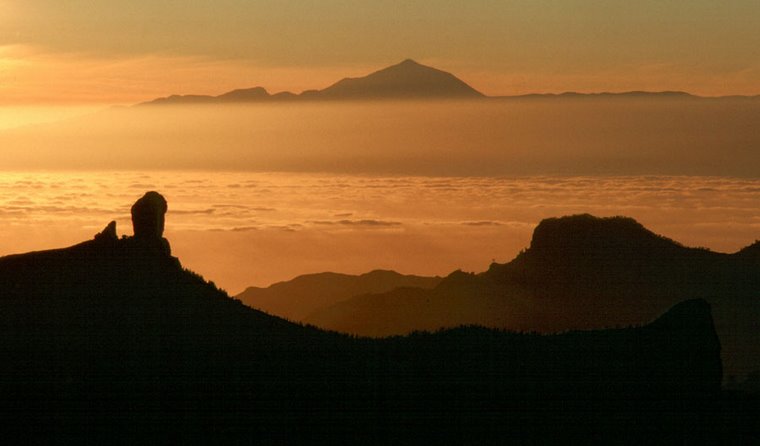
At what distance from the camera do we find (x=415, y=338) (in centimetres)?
8544

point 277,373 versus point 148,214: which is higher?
point 148,214

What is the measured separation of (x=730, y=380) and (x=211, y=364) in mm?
93840

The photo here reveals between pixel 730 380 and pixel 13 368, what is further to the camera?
pixel 730 380

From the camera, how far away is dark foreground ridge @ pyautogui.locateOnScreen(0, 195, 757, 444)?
7600 cm

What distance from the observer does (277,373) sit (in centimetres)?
7981

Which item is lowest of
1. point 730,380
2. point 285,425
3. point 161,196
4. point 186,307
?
point 730,380

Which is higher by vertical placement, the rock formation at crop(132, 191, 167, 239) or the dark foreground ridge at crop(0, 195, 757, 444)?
the rock formation at crop(132, 191, 167, 239)

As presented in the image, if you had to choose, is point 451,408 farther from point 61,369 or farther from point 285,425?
point 61,369

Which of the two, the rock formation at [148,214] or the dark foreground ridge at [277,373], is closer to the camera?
the dark foreground ridge at [277,373]

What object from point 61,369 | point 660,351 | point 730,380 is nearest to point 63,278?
point 61,369

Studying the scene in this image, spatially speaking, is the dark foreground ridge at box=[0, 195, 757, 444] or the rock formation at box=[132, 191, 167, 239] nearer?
the dark foreground ridge at box=[0, 195, 757, 444]

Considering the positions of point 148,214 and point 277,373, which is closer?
point 277,373

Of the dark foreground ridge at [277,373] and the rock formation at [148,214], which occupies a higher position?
the rock formation at [148,214]

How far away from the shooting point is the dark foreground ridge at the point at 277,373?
76.0m
